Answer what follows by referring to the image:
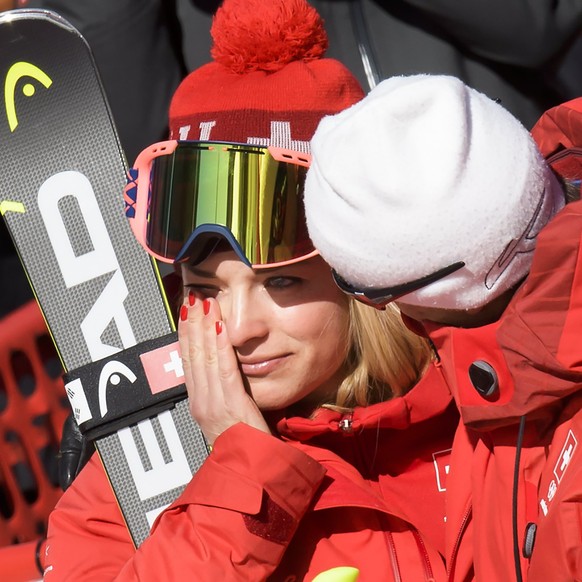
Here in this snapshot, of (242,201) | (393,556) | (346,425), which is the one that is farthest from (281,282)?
(393,556)

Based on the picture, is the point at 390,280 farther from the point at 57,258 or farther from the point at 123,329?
the point at 57,258

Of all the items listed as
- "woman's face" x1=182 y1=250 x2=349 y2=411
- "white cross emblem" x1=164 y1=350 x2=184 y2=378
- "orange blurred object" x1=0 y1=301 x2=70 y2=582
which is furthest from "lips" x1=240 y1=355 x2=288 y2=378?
"orange blurred object" x1=0 y1=301 x2=70 y2=582

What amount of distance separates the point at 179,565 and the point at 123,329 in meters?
0.73

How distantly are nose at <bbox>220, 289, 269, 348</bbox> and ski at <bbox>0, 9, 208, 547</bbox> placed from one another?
1.15ft

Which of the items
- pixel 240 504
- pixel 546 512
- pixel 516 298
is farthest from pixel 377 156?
pixel 240 504

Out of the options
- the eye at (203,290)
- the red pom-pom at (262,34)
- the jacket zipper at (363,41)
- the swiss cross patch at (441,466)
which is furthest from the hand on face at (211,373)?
the jacket zipper at (363,41)

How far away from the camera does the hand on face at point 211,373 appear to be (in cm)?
205

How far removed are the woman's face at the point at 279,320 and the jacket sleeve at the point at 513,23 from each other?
1124 millimetres

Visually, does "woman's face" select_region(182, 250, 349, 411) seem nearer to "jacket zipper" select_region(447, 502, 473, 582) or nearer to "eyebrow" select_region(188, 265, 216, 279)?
"eyebrow" select_region(188, 265, 216, 279)

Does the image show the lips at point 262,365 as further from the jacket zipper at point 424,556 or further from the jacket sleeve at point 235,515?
the jacket zipper at point 424,556

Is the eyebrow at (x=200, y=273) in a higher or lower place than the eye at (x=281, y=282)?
higher

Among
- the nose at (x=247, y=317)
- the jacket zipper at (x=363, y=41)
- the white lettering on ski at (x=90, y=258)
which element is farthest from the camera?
the jacket zipper at (x=363, y=41)

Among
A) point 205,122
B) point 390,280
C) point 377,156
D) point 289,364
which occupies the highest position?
point 205,122

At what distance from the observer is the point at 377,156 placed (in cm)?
152
